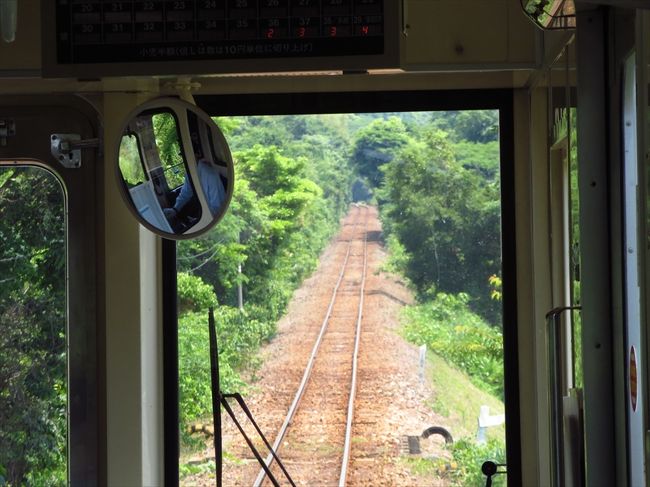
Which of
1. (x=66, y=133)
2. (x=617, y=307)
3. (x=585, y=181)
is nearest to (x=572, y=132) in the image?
(x=585, y=181)

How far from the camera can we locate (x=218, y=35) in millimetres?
2541

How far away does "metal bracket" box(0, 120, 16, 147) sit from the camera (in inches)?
152

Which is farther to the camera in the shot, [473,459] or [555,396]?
[473,459]

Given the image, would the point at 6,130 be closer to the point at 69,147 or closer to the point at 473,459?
the point at 69,147

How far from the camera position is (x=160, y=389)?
403 centimetres

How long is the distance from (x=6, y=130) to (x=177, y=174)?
79cm

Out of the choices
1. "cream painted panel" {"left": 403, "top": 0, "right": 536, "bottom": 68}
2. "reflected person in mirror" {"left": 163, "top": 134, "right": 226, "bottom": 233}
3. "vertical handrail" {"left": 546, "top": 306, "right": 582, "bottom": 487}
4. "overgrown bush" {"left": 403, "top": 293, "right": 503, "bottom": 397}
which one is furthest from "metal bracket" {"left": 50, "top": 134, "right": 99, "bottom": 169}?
"vertical handrail" {"left": 546, "top": 306, "right": 582, "bottom": 487}

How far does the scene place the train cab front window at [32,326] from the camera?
12.8 ft

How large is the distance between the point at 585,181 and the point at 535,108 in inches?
56.2

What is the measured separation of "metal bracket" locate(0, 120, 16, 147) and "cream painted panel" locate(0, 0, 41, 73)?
8.5 inches

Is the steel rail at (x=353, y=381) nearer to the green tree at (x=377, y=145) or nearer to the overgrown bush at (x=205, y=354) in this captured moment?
the green tree at (x=377, y=145)

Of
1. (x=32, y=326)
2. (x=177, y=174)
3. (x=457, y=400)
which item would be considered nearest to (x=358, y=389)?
(x=457, y=400)

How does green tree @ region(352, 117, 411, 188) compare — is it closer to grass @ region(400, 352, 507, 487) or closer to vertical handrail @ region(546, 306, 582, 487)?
grass @ region(400, 352, 507, 487)

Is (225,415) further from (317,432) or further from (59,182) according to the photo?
(59,182)
